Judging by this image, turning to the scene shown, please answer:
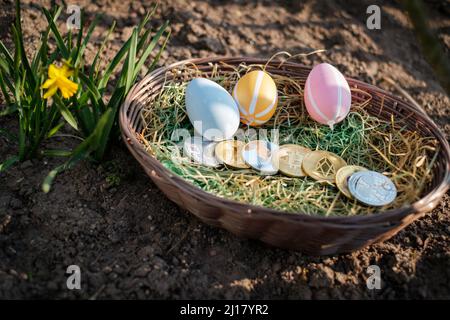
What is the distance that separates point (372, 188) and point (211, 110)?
685mm

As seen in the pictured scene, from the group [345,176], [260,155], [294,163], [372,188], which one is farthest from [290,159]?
[372,188]

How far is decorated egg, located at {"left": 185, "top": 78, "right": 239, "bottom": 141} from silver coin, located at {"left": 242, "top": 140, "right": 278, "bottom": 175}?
100 millimetres

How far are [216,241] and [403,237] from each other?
2.49 feet

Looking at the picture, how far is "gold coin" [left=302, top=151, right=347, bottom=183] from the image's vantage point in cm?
194

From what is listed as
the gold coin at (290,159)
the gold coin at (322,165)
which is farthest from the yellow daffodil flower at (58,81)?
the gold coin at (322,165)

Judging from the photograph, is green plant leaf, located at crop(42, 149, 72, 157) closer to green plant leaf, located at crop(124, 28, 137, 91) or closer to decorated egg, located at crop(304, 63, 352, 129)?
green plant leaf, located at crop(124, 28, 137, 91)

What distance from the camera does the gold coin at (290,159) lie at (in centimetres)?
197

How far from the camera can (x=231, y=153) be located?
200cm

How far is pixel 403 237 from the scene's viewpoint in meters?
1.99

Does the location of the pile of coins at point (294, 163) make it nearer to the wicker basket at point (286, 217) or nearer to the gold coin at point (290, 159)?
the gold coin at point (290, 159)

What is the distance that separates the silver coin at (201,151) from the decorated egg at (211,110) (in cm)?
3

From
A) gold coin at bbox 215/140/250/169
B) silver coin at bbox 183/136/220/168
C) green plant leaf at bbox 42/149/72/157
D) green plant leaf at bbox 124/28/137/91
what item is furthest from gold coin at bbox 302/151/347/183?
green plant leaf at bbox 42/149/72/157

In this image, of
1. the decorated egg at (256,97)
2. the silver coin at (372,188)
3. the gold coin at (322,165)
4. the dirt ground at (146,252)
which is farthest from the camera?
the decorated egg at (256,97)

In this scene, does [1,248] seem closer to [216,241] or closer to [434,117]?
[216,241]
